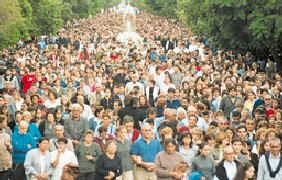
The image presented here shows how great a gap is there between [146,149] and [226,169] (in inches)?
65.7

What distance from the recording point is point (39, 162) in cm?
1203

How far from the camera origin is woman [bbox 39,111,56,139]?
47.5ft

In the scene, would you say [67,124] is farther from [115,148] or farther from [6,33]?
[6,33]

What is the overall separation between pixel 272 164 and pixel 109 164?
7.65ft

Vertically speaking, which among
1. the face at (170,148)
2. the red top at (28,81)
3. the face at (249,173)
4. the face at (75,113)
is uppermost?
the face at (170,148)

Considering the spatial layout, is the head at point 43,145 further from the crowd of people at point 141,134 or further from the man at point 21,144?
the man at point 21,144

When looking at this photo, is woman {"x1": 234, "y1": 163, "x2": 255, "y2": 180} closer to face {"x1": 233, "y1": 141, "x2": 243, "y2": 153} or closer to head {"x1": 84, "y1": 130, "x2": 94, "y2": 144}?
face {"x1": 233, "y1": 141, "x2": 243, "y2": 153}

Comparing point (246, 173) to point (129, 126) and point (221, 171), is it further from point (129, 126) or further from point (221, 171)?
point (129, 126)

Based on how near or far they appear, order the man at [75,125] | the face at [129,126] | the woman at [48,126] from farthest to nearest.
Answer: the woman at [48,126], the man at [75,125], the face at [129,126]

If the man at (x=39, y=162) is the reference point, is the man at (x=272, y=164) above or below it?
above

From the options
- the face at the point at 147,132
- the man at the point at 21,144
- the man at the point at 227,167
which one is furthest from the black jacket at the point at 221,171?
the man at the point at 21,144

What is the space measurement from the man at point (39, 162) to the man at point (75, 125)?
6.51 ft

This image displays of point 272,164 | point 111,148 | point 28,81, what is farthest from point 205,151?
point 28,81

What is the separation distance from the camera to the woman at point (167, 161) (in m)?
11.3
